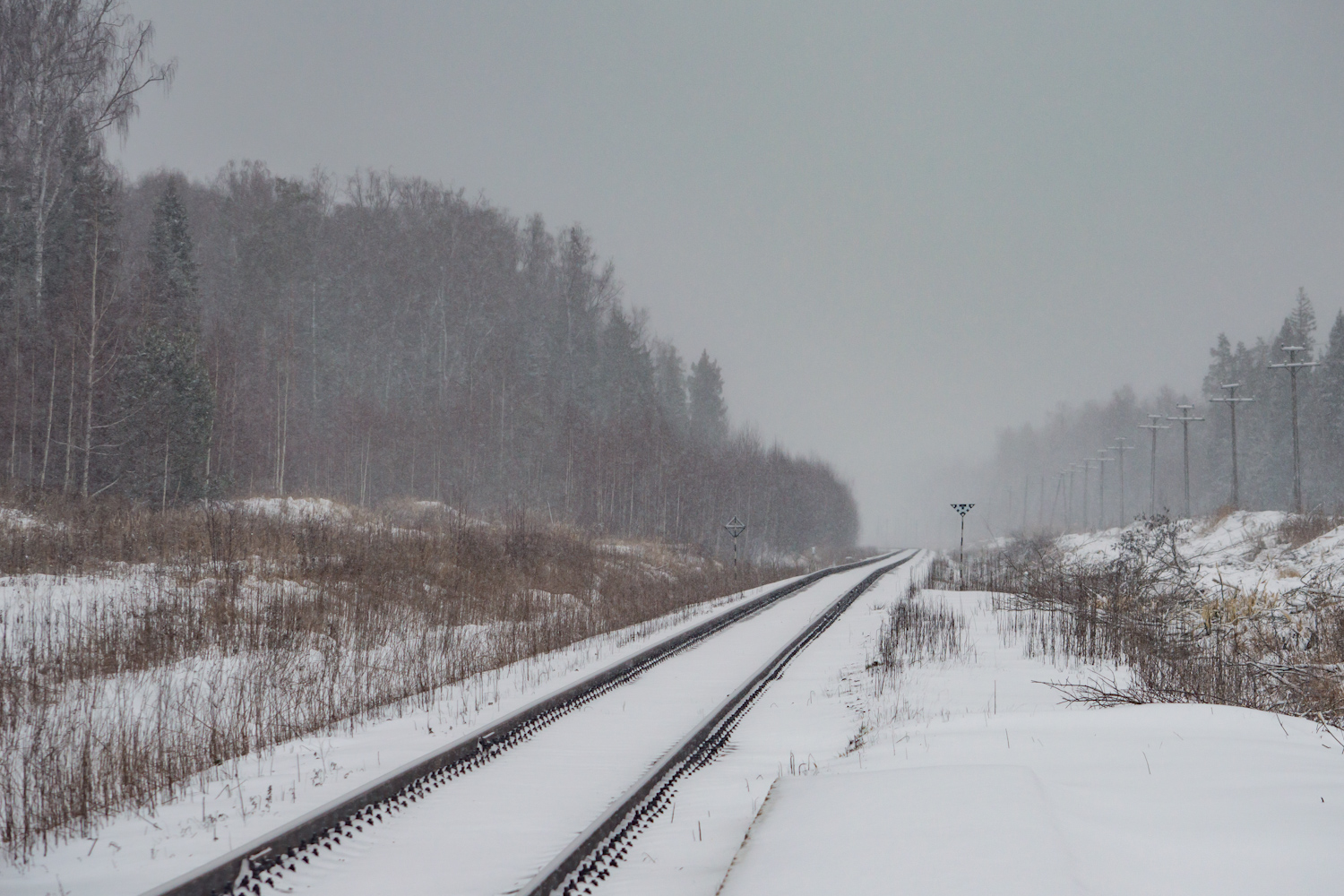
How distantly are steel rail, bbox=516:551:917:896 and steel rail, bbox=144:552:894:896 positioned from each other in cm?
125

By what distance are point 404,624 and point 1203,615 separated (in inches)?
480

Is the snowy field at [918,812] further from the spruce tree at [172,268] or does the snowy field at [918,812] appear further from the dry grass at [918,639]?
the spruce tree at [172,268]

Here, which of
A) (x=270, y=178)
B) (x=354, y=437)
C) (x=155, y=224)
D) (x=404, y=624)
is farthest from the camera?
(x=270, y=178)

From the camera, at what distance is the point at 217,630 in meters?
11.6

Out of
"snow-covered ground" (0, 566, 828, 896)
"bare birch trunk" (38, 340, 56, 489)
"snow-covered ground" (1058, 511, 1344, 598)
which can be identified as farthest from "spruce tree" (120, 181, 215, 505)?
"snow-covered ground" (1058, 511, 1344, 598)

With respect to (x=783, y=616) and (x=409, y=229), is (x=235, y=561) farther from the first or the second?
(x=409, y=229)

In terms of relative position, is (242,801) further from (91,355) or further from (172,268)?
(172,268)

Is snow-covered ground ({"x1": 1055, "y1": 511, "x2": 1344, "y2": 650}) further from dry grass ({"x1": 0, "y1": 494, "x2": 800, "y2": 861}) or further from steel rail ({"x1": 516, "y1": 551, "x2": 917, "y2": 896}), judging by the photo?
dry grass ({"x1": 0, "y1": 494, "x2": 800, "y2": 861})

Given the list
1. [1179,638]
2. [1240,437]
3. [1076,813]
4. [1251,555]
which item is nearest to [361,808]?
[1076,813]

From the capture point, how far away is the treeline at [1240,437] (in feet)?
236

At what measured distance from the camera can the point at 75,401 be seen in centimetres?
2520

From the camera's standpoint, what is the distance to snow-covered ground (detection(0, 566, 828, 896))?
4.02 meters

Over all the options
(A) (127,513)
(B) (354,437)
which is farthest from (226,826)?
(B) (354,437)

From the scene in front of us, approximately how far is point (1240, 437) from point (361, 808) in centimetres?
10245
